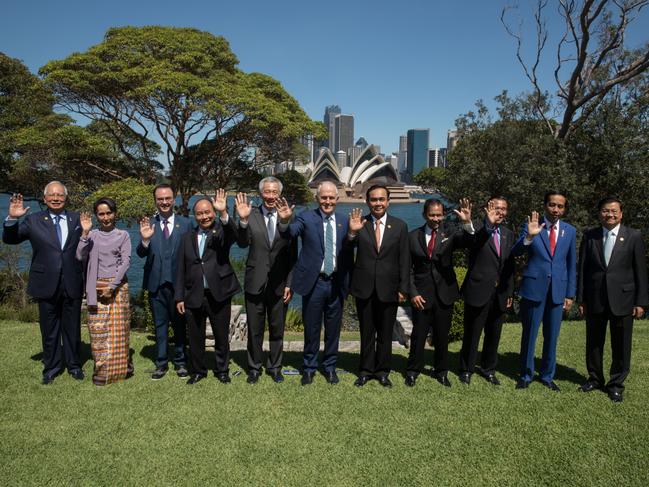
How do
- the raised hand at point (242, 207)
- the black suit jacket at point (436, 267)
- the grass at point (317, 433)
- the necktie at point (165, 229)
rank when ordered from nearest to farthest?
the grass at point (317, 433) → the raised hand at point (242, 207) → the black suit jacket at point (436, 267) → the necktie at point (165, 229)

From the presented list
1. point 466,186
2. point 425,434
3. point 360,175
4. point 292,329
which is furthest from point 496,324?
point 360,175

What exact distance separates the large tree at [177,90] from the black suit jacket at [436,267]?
932cm

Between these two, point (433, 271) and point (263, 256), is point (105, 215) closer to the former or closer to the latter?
point (263, 256)

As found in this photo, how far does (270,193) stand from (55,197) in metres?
2.13

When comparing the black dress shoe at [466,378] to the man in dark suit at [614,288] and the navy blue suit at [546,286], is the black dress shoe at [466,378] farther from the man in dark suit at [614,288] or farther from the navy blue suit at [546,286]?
the man in dark suit at [614,288]

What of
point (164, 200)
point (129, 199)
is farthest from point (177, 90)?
point (164, 200)

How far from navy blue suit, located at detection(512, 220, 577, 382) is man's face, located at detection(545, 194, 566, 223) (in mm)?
104

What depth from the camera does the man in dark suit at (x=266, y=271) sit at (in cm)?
431

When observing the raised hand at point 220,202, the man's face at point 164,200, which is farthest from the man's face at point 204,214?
the man's face at point 164,200

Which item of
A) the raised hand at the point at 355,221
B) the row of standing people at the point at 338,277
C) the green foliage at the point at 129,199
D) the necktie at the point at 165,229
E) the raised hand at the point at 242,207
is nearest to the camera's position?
the raised hand at the point at 355,221

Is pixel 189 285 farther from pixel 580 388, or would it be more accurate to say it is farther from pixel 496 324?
pixel 580 388

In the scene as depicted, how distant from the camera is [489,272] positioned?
173 inches

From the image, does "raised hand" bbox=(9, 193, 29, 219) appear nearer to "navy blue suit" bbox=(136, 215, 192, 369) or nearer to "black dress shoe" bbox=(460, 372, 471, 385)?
"navy blue suit" bbox=(136, 215, 192, 369)

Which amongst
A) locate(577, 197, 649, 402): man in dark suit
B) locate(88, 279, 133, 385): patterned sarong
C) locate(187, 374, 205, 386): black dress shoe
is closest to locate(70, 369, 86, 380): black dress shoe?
locate(88, 279, 133, 385): patterned sarong
